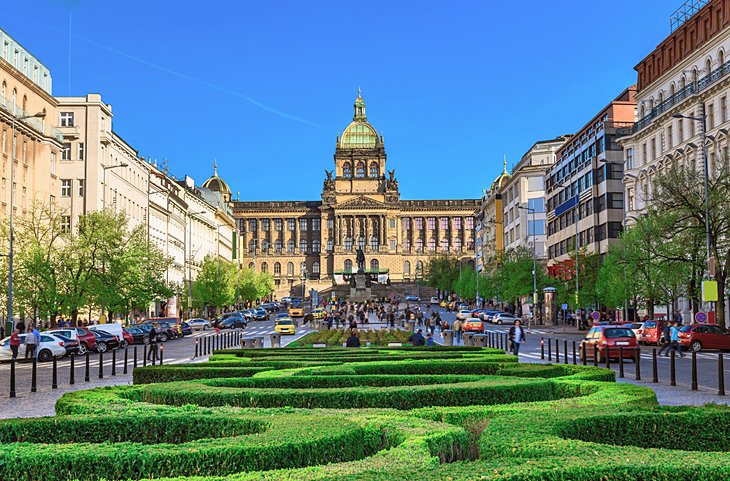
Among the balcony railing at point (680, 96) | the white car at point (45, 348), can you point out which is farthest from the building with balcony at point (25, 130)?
the balcony railing at point (680, 96)

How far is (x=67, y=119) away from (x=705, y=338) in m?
57.6

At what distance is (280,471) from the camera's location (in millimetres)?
7906

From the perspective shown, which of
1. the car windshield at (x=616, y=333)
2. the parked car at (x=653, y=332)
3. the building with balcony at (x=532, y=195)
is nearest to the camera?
the car windshield at (x=616, y=333)

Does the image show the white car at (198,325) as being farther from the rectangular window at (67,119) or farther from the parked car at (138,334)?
the parked car at (138,334)

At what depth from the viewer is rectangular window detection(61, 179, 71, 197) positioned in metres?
79.9

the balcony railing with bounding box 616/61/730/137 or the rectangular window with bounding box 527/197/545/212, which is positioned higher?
the balcony railing with bounding box 616/61/730/137

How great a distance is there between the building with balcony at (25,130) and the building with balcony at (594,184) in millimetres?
42683

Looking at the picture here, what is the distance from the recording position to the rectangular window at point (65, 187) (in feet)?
262

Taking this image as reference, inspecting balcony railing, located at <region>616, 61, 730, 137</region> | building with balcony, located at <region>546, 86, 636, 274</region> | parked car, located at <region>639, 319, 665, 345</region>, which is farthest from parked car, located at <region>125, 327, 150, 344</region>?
balcony railing, located at <region>616, 61, 730, 137</region>

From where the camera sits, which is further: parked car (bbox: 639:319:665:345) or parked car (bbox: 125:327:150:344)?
parked car (bbox: 125:327:150:344)

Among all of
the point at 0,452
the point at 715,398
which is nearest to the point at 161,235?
the point at 715,398

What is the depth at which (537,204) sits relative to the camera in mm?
121438

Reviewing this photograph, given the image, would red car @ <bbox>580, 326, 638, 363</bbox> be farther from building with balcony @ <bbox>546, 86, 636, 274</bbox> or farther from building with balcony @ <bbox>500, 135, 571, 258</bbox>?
building with balcony @ <bbox>500, 135, 571, 258</bbox>

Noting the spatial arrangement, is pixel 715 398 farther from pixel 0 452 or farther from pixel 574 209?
pixel 574 209
